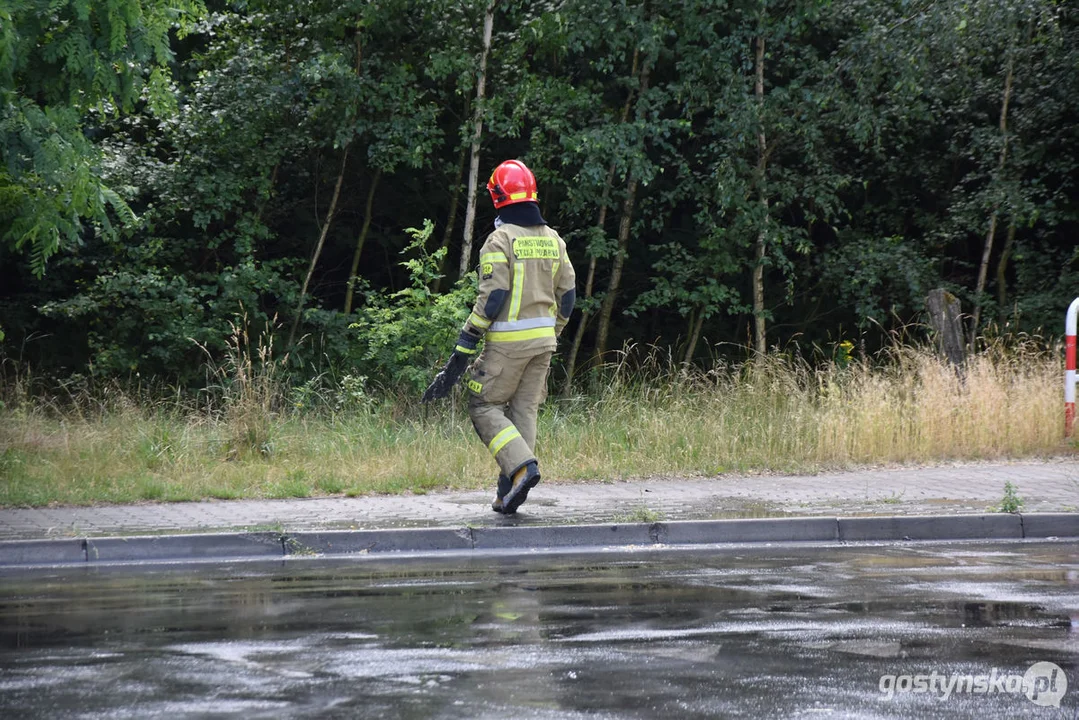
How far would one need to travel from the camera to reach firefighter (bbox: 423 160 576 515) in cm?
856

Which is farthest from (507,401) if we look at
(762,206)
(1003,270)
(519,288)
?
(1003,270)

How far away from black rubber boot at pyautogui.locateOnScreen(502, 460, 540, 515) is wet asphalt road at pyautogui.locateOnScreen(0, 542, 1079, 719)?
34.1 inches

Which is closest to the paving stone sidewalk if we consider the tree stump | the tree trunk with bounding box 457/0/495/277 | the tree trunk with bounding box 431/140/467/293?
the tree stump

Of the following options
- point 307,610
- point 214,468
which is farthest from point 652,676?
point 214,468

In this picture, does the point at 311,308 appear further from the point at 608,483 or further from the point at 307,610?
the point at 307,610


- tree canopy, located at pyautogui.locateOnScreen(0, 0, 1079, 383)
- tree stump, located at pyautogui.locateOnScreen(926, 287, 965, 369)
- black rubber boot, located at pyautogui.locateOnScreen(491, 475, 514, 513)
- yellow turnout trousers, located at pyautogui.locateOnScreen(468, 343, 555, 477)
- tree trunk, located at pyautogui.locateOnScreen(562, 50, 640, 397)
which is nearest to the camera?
yellow turnout trousers, located at pyautogui.locateOnScreen(468, 343, 555, 477)

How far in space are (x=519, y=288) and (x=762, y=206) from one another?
10.6 meters

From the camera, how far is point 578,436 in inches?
467

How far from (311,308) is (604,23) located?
5.98 m

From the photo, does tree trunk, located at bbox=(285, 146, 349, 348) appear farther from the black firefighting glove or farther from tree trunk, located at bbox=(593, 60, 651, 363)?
the black firefighting glove

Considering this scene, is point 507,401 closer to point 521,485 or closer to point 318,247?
point 521,485

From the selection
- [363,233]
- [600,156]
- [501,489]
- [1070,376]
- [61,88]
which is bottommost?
[501,489]

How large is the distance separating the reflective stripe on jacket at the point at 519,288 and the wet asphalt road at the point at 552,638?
5.48 feet

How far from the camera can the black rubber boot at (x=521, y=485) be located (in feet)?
28.0
